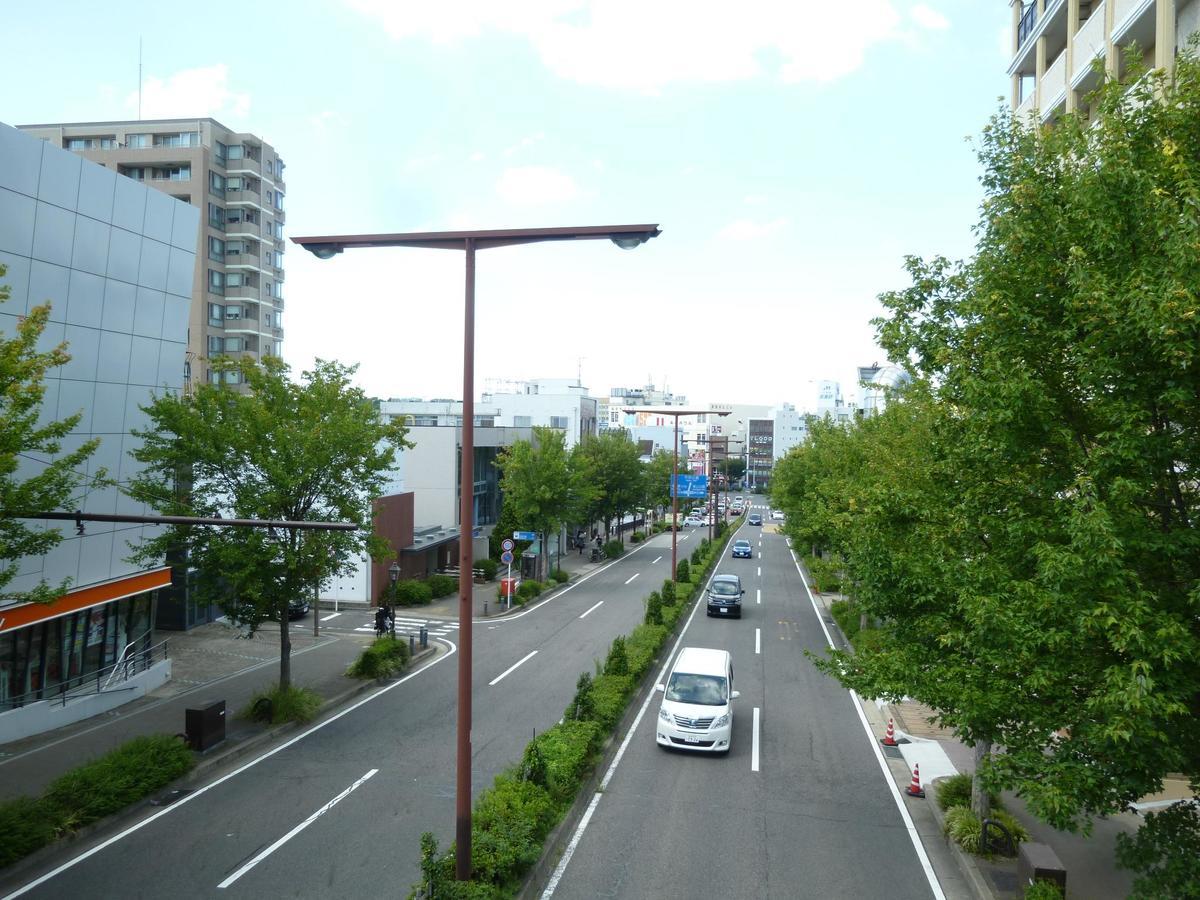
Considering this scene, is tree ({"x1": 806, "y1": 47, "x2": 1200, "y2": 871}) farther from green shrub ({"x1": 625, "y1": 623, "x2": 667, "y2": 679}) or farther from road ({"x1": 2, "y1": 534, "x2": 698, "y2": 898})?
green shrub ({"x1": 625, "y1": 623, "x2": 667, "y2": 679})

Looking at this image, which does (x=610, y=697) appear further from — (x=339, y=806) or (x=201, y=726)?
(x=201, y=726)

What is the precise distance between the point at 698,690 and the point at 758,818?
4449 mm

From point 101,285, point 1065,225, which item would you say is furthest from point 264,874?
point 101,285

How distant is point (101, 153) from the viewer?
57375 mm

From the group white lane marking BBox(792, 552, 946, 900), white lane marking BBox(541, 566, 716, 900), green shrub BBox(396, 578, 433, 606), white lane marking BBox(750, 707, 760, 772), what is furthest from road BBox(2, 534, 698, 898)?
green shrub BBox(396, 578, 433, 606)

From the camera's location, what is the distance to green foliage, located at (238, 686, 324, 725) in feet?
64.0

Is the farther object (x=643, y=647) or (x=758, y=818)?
(x=643, y=647)

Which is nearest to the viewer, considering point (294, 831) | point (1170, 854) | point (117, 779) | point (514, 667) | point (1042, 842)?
point (1170, 854)

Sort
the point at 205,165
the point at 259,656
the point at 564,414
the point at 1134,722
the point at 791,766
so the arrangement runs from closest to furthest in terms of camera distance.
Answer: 1. the point at 1134,722
2. the point at 791,766
3. the point at 259,656
4. the point at 205,165
5. the point at 564,414

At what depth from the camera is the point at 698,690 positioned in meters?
18.9

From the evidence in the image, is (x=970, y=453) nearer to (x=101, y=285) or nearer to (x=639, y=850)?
(x=639, y=850)

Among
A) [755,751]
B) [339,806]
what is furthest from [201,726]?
[755,751]

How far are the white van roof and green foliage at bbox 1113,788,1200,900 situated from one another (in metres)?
11.8

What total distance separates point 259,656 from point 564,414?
53.3 metres
